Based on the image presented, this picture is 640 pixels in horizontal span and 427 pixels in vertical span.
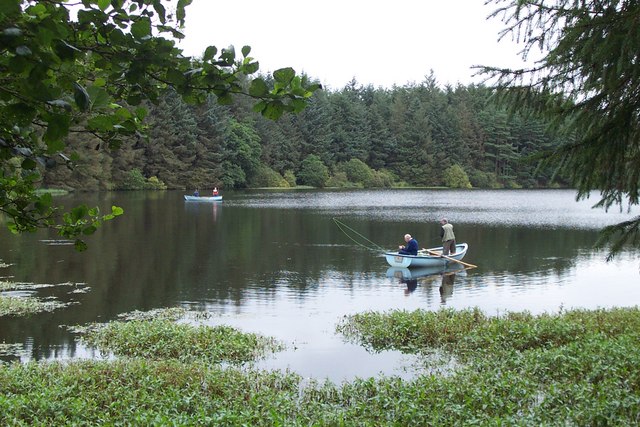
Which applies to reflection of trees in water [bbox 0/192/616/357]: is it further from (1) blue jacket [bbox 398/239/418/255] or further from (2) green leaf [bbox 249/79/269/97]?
(2) green leaf [bbox 249/79/269/97]

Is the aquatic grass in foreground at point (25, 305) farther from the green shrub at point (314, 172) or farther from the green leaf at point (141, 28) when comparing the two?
the green shrub at point (314, 172)

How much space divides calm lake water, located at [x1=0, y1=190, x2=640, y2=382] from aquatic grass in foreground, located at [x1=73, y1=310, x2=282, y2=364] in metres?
0.48

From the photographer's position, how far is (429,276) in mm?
22953

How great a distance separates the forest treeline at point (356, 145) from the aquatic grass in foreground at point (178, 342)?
7247cm

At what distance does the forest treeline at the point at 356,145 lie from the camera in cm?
8669

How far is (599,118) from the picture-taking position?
752cm

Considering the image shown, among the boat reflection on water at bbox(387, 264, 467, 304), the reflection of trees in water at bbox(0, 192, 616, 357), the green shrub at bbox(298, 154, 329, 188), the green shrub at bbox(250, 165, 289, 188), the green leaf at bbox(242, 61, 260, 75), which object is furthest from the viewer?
the green shrub at bbox(298, 154, 329, 188)

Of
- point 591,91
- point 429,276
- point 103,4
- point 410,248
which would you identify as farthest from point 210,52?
point 410,248

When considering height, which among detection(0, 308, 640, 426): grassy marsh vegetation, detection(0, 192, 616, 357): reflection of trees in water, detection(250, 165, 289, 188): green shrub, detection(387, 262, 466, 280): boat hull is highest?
detection(250, 165, 289, 188): green shrub

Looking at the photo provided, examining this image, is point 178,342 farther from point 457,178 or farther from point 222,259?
point 457,178

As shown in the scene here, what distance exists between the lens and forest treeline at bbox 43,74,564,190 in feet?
284

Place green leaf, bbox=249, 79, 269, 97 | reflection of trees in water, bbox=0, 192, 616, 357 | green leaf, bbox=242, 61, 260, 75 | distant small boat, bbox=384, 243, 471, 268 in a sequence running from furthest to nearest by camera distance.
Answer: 1. distant small boat, bbox=384, 243, 471, 268
2. reflection of trees in water, bbox=0, 192, 616, 357
3. green leaf, bbox=242, 61, 260, 75
4. green leaf, bbox=249, 79, 269, 97

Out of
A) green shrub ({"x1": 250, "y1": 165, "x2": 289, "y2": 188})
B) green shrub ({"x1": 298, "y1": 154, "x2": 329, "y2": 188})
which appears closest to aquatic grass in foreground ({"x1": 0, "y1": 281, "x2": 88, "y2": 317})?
green shrub ({"x1": 250, "y1": 165, "x2": 289, "y2": 188})

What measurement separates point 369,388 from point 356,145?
98702 mm
